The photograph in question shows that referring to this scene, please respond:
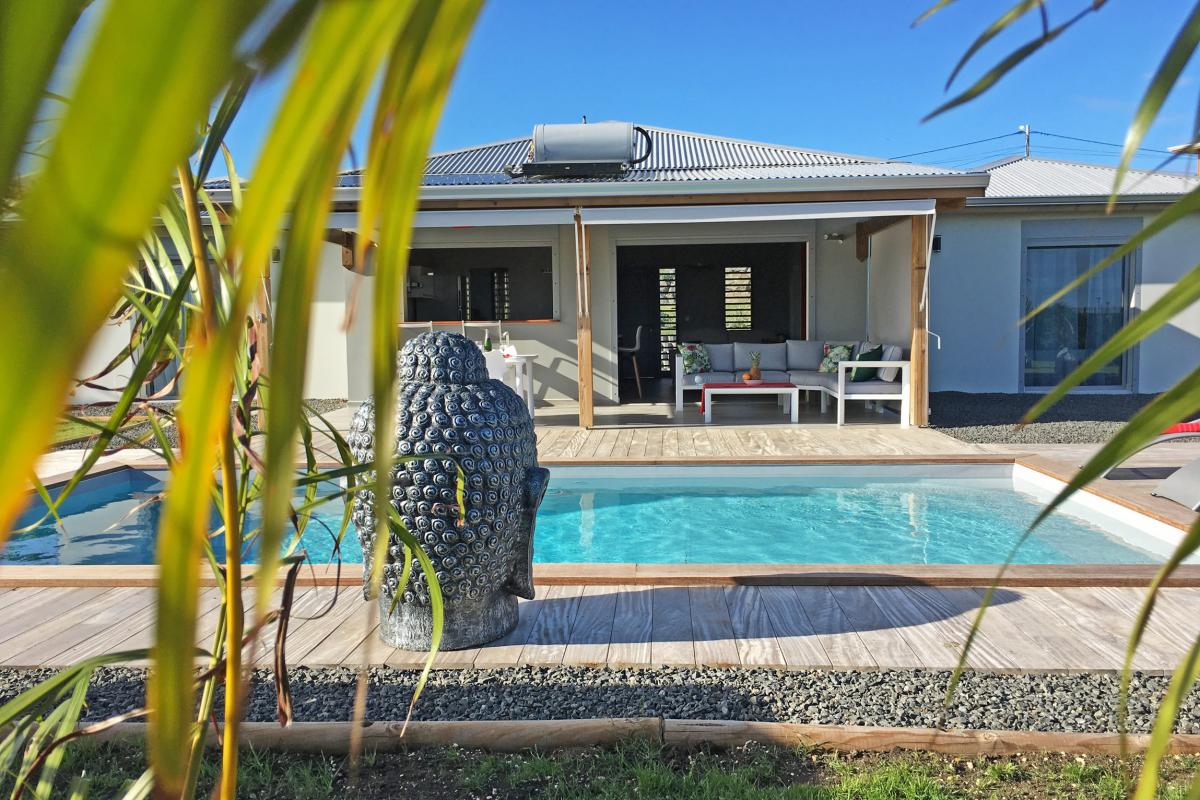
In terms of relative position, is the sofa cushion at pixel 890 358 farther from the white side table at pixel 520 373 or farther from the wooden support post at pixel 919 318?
the white side table at pixel 520 373

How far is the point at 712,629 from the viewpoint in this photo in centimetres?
291

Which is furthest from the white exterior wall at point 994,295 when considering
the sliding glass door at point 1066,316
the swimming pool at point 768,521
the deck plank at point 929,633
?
the deck plank at point 929,633

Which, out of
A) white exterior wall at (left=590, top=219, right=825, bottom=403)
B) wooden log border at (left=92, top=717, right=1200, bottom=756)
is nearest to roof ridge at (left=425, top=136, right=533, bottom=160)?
white exterior wall at (left=590, top=219, right=825, bottom=403)

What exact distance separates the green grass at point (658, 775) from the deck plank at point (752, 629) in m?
0.57

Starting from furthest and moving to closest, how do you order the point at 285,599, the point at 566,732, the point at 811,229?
1. the point at 811,229
2. the point at 566,732
3. the point at 285,599

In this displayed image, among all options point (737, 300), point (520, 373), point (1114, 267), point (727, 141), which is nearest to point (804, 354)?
point (520, 373)

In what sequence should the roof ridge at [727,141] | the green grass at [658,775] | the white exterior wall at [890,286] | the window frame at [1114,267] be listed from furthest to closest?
the roof ridge at [727,141] → the window frame at [1114,267] → the white exterior wall at [890,286] → the green grass at [658,775]

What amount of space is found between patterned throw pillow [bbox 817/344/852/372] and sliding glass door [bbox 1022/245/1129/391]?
10.3ft

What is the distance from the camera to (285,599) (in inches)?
33.3

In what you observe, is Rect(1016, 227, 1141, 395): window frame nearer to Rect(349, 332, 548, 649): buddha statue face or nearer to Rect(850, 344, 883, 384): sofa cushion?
Rect(850, 344, 883, 384): sofa cushion

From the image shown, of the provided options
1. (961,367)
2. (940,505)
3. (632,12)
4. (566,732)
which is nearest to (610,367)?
(961,367)

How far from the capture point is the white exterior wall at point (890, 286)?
9.11 m

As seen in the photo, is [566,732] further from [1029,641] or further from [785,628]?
[1029,641]

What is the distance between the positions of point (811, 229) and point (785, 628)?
8552 millimetres
